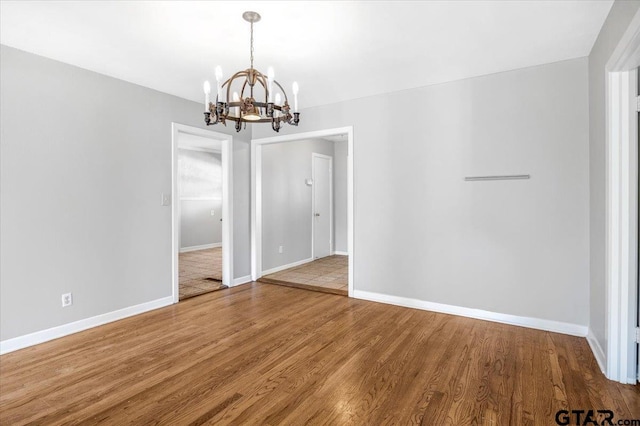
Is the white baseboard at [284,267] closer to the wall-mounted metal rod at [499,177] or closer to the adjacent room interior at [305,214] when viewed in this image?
the adjacent room interior at [305,214]

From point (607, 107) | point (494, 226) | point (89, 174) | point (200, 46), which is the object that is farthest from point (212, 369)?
point (607, 107)

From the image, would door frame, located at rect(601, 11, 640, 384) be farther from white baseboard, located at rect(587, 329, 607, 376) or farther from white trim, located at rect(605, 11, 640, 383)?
white baseboard, located at rect(587, 329, 607, 376)

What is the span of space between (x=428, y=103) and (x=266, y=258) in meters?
3.37

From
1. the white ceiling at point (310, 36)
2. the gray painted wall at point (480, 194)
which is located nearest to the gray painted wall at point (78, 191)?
the white ceiling at point (310, 36)

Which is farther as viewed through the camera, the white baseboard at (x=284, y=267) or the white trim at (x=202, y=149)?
the white trim at (x=202, y=149)

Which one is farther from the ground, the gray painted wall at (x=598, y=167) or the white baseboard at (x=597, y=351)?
the gray painted wall at (x=598, y=167)

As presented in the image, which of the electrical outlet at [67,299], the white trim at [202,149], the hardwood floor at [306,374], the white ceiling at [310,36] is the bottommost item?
the hardwood floor at [306,374]

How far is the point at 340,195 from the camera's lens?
303 inches

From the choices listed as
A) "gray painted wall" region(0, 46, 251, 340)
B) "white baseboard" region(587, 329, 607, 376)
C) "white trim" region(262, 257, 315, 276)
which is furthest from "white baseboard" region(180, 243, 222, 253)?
"white baseboard" region(587, 329, 607, 376)

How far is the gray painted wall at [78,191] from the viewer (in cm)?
279

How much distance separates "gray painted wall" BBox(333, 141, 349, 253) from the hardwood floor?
4.14m

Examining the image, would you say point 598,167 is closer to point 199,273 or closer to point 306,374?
point 306,374

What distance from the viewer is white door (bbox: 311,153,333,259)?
688 centimetres

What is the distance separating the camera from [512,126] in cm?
326
